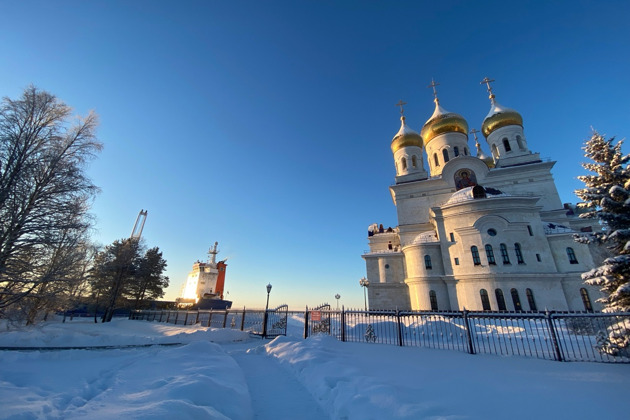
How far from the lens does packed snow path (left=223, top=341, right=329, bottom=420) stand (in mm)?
4722

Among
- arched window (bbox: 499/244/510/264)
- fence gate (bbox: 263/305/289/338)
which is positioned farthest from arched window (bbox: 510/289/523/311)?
fence gate (bbox: 263/305/289/338)

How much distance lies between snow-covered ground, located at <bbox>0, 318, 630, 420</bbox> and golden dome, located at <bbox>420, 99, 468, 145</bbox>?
3281 centimetres

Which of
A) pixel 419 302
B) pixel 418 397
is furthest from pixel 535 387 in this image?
pixel 419 302

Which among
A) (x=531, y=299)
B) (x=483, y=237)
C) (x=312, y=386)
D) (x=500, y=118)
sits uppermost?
(x=500, y=118)

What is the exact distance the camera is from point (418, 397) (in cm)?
453

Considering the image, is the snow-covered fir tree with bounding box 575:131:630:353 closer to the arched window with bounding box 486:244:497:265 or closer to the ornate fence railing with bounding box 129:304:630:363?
the ornate fence railing with bounding box 129:304:630:363

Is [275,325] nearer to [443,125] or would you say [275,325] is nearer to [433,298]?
[433,298]

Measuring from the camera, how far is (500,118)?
33844mm

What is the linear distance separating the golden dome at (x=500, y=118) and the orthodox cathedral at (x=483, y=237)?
107 mm

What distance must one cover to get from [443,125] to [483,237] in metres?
18.1

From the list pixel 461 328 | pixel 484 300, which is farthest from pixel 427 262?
pixel 461 328

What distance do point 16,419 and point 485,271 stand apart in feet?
84.3

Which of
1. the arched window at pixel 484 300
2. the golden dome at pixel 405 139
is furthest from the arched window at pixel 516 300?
the golden dome at pixel 405 139

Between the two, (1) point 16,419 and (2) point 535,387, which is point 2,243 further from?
(2) point 535,387
